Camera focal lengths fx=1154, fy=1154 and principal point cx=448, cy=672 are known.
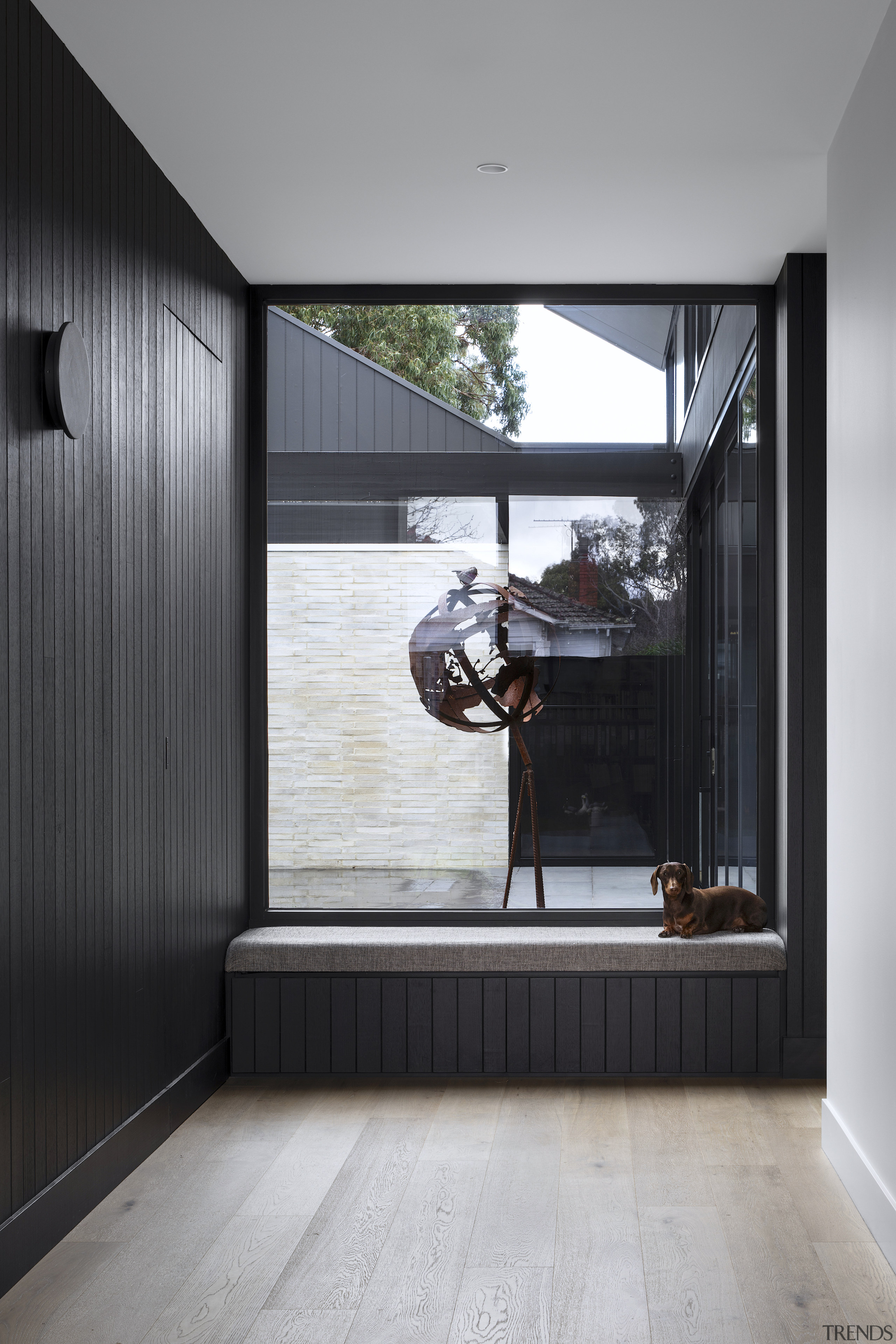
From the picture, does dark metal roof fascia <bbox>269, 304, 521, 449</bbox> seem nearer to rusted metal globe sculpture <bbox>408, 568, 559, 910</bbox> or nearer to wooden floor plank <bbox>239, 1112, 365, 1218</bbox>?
rusted metal globe sculpture <bbox>408, 568, 559, 910</bbox>

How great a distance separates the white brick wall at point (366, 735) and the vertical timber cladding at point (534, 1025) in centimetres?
57

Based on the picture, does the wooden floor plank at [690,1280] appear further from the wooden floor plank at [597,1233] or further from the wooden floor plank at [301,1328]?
the wooden floor plank at [301,1328]

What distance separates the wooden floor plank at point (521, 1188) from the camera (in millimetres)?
2631

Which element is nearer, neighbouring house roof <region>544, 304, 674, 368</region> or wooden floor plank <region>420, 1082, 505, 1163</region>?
wooden floor plank <region>420, 1082, 505, 1163</region>

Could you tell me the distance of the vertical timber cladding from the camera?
3914 mm

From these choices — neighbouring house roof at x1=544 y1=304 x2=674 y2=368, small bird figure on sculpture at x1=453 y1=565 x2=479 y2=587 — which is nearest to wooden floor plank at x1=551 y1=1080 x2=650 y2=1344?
small bird figure on sculpture at x1=453 y1=565 x2=479 y2=587

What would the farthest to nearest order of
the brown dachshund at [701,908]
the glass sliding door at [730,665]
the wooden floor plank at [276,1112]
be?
1. the glass sliding door at [730,665]
2. the brown dachshund at [701,908]
3. the wooden floor plank at [276,1112]

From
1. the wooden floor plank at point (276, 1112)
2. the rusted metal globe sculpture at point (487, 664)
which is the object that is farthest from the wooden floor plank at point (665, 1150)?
the wooden floor plank at point (276, 1112)

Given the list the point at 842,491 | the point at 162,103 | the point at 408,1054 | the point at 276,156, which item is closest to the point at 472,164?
the point at 276,156

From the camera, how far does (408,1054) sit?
3934mm

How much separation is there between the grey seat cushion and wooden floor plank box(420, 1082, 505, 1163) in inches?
15.2

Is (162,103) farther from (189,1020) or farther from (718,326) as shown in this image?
(189,1020)

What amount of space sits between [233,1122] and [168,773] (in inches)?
43.1

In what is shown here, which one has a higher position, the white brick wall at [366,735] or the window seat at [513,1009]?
the white brick wall at [366,735]
